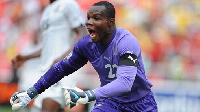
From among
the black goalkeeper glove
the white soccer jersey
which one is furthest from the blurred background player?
the black goalkeeper glove

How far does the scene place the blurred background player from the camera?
5797 mm

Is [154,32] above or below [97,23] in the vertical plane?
below

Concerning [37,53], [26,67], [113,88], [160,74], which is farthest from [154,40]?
[113,88]

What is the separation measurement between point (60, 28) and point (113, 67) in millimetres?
1763

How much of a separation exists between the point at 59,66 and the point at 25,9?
5.52 meters

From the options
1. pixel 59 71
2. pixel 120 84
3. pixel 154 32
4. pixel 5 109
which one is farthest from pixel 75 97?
pixel 5 109

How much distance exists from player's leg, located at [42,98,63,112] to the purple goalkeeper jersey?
1172 millimetres

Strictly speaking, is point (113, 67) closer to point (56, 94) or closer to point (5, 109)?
point (56, 94)

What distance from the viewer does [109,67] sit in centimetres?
435

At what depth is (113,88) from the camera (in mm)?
3883

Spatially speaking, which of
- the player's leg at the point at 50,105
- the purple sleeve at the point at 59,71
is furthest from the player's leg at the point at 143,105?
the player's leg at the point at 50,105

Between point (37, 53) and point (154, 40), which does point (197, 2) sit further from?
point (37, 53)

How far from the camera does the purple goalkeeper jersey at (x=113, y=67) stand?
395cm

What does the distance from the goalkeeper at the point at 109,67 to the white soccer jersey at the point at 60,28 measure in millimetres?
1298
